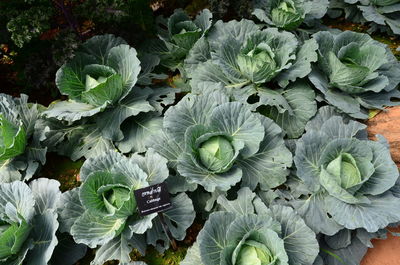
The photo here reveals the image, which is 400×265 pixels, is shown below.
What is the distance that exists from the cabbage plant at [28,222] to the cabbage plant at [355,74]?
230cm

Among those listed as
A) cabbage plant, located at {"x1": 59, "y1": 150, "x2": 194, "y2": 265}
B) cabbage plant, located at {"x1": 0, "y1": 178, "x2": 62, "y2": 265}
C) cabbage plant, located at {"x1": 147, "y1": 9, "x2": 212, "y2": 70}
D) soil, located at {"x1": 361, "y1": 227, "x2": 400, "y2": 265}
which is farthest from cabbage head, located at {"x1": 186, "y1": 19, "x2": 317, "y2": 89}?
cabbage plant, located at {"x1": 0, "y1": 178, "x2": 62, "y2": 265}

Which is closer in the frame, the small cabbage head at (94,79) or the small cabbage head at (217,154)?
the small cabbage head at (217,154)

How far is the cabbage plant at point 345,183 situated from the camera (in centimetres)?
236

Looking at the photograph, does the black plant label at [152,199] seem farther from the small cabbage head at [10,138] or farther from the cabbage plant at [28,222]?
the small cabbage head at [10,138]

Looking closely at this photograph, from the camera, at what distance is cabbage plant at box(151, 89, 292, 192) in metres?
2.50

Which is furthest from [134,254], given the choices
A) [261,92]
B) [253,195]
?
[261,92]

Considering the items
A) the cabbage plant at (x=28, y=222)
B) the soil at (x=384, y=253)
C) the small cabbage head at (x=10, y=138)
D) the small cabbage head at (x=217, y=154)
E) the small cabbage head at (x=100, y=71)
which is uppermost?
the small cabbage head at (x=100, y=71)

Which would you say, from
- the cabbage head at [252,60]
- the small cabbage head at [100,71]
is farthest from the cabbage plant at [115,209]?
the cabbage head at [252,60]

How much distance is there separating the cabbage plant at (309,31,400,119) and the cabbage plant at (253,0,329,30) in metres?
0.44

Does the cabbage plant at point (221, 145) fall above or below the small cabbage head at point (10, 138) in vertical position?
below

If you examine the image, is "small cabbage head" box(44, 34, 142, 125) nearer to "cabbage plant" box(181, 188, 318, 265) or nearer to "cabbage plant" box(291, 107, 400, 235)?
"cabbage plant" box(181, 188, 318, 265)

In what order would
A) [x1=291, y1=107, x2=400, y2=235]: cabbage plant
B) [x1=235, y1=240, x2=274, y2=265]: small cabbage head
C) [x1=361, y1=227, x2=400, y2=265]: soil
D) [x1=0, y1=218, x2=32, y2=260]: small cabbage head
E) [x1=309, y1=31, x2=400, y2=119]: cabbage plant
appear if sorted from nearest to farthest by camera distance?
[x1=235, y1=240, x2=274, y2=265]: small cabbage head < [x1=0, y1=218, x2=32, y2=260]: small cabbage head < [x1=291, y1=107, x2=400, y2=235]: cabbage plant < [x1=361, y1=227, x2=400, y2=265]: soil < [x1=309, y1=31, x2=400, y2=119]: cabbage plant

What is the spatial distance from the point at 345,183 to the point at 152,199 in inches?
51.0

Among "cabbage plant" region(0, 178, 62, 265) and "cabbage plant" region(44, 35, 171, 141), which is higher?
"cabbage plant" region(44, 35, 171, 141)
